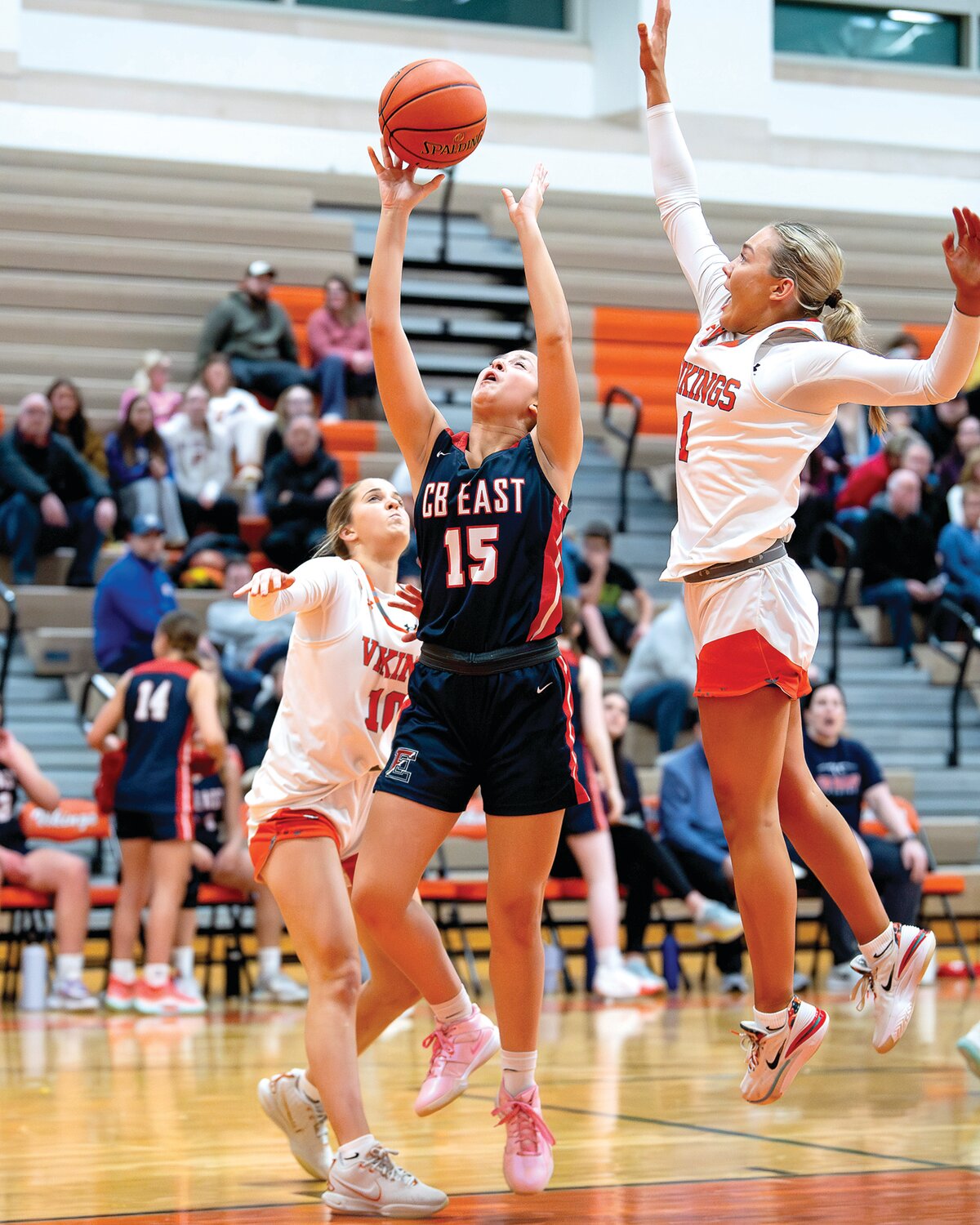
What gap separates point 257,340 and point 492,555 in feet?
30.0

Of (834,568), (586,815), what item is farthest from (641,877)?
(834,568)

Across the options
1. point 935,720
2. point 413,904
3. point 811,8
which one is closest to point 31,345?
point 935,720

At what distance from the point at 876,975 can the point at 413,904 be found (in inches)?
43.7

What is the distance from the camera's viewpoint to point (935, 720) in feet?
40.3

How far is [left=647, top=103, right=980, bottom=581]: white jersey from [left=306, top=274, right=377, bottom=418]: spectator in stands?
30.3ft

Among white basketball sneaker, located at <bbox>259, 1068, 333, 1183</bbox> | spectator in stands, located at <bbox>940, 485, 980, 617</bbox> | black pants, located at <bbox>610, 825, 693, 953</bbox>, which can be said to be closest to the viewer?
white basketball sneaker, located at <bbox>259, 1068, 333, 1183</bbox>

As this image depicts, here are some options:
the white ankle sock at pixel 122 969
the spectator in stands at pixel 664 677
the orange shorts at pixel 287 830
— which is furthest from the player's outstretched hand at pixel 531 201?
the spectator in stands at pixel 664 677

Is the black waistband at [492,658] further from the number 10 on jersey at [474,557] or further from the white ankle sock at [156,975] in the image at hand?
the white ankle sock at [156,975]

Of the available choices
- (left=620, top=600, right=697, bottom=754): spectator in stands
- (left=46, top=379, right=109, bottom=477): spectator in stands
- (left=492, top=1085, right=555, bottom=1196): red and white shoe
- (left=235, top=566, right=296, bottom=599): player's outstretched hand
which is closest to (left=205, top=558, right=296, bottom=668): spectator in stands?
(left=46, top=379, right=109, bottom=477): spectator in stands

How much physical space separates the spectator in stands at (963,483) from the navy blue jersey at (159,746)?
645 cm

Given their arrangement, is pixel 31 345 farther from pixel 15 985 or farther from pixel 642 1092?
pixel 642 1092

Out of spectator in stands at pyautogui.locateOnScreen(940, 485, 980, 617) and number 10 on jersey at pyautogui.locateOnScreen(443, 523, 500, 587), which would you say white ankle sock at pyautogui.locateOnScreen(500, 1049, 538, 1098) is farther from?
spectator in stands at pyautogui.locateOnScreen(940, 485, 980, 617)

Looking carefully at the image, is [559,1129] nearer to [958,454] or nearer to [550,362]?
[550,362]

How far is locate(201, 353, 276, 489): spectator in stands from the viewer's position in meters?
12.1
